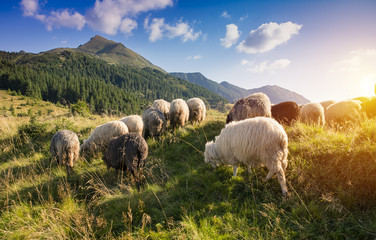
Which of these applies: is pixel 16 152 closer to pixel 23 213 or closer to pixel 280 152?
pixel 23 213

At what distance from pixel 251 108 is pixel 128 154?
4.59 meters

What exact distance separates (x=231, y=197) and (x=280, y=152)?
4.86 feet

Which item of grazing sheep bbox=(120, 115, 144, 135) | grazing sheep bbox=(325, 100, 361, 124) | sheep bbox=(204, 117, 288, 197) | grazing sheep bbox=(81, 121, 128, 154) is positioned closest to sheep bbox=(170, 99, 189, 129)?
grazing sheep bbox=(120, 115, 144, 135)

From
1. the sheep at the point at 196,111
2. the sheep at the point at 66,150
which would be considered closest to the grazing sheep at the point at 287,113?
the sheep at the point at 196,111

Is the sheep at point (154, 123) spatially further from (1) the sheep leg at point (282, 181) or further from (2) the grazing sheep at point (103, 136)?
(1) the sheep leg at point (282, 181)

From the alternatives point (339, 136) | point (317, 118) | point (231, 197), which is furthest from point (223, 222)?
point (317, 118)

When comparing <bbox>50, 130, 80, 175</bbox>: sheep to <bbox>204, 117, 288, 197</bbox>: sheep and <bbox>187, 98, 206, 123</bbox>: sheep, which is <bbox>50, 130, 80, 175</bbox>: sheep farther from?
<bbox>187, 98, 206, 123</bbox>: sheep

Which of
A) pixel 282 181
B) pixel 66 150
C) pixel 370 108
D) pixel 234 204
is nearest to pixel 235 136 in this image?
pixel 282 181

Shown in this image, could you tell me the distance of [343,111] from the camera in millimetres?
6793

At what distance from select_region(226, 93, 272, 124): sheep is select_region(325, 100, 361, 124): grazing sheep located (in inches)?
118

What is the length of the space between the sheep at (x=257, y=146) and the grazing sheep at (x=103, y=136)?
459 centimetres

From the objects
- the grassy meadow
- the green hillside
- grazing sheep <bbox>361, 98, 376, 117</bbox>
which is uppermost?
the green hillside

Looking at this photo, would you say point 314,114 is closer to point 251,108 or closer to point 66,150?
point 251,108

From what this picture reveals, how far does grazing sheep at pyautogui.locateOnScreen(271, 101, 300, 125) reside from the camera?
6494 mm
